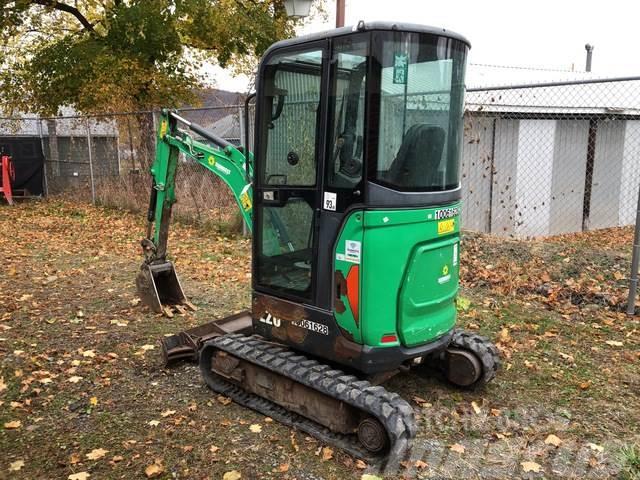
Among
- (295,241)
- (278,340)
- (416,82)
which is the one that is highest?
(416,82)

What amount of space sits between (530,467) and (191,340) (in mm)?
2715

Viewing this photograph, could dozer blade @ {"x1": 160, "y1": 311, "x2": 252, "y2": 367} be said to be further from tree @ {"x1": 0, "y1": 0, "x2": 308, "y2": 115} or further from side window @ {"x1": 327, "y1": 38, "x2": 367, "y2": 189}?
tree @ {"x1": 0, "y1": 0, "x2": 308, "y2": 115}

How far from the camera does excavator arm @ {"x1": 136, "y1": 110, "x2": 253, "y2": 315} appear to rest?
4750 mm

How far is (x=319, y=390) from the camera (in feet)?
11.6

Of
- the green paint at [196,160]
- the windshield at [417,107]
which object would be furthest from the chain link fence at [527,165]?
the windshield at [417,107]

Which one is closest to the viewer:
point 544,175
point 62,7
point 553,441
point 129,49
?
point 553,441

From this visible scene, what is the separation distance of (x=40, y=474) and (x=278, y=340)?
64.4 inches

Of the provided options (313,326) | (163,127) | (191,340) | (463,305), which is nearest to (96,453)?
(191,340)

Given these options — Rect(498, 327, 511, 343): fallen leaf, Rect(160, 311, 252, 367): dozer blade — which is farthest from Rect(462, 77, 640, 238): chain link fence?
Rect(160, 311, 252, 367): dozer blade

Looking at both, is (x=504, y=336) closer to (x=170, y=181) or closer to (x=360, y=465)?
(x=360, y=465)

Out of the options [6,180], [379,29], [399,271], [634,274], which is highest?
[379,29]

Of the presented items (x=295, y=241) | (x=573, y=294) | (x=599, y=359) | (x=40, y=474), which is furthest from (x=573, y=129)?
(x=40, y=474)

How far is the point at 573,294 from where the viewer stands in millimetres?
6488

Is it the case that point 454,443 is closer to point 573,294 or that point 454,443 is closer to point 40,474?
point 40,474
